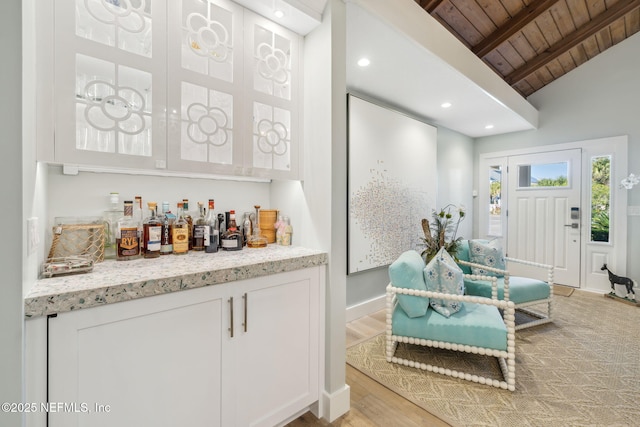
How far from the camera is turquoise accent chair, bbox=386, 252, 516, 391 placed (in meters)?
1.83

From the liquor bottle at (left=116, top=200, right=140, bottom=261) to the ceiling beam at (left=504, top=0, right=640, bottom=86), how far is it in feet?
15.9

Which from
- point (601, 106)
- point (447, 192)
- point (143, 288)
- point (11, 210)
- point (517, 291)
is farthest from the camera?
point (447, 192)

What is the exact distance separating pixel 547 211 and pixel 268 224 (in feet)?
15.2

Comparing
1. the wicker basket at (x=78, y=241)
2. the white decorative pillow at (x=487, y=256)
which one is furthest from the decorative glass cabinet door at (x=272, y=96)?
the white decorative pillow at (x=487, y=256)

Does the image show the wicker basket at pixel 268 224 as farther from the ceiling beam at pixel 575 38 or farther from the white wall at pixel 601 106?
the white wall at pixel 601 106

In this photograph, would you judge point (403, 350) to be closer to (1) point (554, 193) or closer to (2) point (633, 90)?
(1) point (554, 193)

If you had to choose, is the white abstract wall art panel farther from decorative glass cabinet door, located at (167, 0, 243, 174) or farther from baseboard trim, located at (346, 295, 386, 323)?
decorative glass cabinet door, located at (167, 0, 243, 174)

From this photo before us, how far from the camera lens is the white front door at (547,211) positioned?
4.05 meters

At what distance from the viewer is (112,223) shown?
4.58 feet

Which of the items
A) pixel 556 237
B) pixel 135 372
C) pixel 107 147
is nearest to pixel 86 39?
pixel 107 147

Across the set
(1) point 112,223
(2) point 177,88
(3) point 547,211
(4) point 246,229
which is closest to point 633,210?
(3) point 547,211

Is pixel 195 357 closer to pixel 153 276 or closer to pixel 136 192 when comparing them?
pixel 153 276

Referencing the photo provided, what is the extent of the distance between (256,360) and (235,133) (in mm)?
1181

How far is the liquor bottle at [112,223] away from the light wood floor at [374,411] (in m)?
1.35
